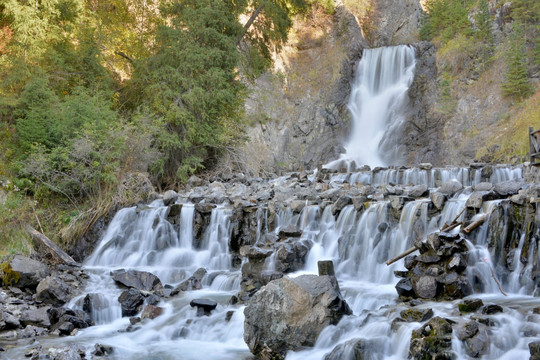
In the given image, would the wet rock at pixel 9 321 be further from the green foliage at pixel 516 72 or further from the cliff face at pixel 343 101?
the green foliage at pixel 516 72

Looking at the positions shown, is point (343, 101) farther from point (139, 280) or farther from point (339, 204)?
point (139, 280)

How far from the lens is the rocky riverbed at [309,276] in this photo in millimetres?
6285

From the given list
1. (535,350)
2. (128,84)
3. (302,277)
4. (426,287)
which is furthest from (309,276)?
(128,84)

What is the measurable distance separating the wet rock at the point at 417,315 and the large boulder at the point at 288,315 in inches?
36.1

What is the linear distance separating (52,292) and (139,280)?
170 centimetres

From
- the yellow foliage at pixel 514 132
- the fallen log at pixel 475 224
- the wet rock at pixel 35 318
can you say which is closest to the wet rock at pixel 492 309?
the fallen log at pixel 475 224

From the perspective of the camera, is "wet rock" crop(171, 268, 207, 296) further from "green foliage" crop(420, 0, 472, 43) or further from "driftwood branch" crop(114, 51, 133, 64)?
"green foliage" crop(420, 0, 472, 43)

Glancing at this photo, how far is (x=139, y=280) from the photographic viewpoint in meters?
9.59

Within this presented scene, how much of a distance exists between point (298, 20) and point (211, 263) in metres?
20.0

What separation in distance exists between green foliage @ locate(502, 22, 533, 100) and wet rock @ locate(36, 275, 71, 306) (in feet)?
61.8

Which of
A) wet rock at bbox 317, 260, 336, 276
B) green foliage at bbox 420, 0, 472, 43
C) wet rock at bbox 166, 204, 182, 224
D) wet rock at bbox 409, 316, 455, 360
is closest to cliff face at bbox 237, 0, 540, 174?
green foliage at bbox 420, 0, 472, 43

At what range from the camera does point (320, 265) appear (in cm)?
804

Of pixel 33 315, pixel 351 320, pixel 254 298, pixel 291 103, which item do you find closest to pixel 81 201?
pixel 33 315

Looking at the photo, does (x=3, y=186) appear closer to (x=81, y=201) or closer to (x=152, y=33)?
(x=81, y=201)
